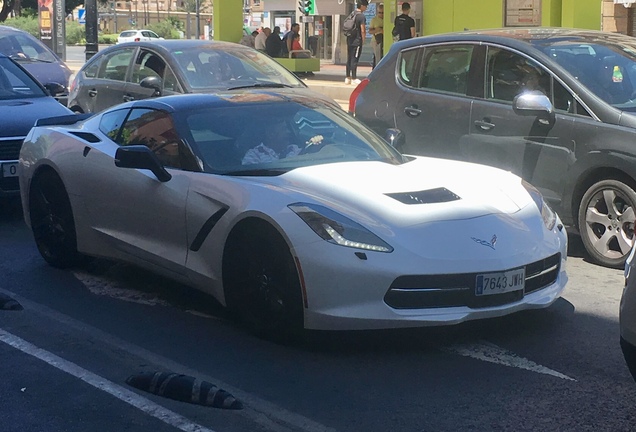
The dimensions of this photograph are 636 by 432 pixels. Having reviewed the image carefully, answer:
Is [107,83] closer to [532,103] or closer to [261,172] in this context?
[532,103]

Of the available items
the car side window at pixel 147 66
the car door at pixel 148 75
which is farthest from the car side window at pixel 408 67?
the car side window at pixel 147 66

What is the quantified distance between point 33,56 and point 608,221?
12.3m

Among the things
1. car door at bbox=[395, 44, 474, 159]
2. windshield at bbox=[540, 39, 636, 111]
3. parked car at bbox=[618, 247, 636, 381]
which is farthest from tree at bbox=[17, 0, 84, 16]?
parked car at bbox=[618, 247, 636, 381]

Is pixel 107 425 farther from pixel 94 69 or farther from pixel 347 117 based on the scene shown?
pixel 94 69

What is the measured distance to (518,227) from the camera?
5.59 metres

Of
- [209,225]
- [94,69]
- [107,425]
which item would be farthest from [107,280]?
[94,69]

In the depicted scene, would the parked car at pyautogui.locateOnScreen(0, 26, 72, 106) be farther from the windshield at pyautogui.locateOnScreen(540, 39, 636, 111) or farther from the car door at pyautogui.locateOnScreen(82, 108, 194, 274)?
the windshield at pyautogui.locateOnScreen(540, 39, 636, 111)

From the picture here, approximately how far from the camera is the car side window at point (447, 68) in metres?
8.60

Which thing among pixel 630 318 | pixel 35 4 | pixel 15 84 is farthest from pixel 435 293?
pixel 35 4

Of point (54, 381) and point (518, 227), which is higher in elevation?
point (518, 227)

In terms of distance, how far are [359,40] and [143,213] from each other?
17.7 m

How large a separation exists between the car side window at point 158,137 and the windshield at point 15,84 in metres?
3.89

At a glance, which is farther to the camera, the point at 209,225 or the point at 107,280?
the point at 107,280

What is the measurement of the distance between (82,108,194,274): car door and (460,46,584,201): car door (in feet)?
9.39
